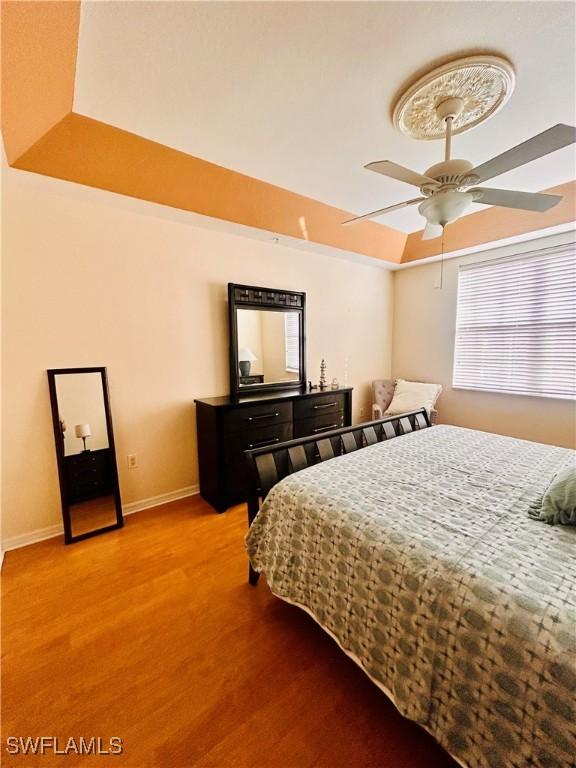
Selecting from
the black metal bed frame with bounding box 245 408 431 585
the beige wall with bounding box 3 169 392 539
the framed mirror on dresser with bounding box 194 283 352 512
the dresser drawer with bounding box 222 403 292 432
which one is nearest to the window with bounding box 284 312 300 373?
the framed mirror on dresser with bounding box 194 283 352 512

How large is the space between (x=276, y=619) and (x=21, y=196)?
3018mm

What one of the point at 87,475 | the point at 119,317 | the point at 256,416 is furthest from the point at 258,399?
the point at 87,475

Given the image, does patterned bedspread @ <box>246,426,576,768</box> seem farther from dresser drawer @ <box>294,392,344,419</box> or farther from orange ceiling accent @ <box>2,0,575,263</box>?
orange ceiling accent @ <box>2,0,575,263</box>

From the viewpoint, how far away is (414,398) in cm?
387

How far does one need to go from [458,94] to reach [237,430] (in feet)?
8.27

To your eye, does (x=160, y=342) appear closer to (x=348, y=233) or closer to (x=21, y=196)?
(x=21, y=196)

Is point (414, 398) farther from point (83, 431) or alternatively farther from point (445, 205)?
point (83, 431)

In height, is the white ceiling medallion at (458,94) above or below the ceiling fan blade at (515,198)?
above

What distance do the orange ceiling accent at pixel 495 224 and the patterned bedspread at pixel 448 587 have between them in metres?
2.35

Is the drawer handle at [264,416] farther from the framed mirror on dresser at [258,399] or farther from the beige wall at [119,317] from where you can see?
the beige wall at [119,317]

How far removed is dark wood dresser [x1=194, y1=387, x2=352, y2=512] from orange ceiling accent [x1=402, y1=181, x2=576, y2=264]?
→ 88.6 inches

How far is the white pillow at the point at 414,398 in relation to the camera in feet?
12.5

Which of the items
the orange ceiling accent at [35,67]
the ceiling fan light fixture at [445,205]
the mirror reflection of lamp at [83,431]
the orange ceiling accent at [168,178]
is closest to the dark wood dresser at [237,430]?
the mirror reflection of lamp at [83,431]

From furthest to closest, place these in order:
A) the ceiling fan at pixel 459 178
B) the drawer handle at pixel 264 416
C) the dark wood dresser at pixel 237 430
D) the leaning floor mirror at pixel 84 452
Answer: the drawer handle at pixel 264 416
the dark wood dresser at pixel 237 430
the leaning floor mirror at pixel 84 452
the ceiling fan at pixel 459 178
